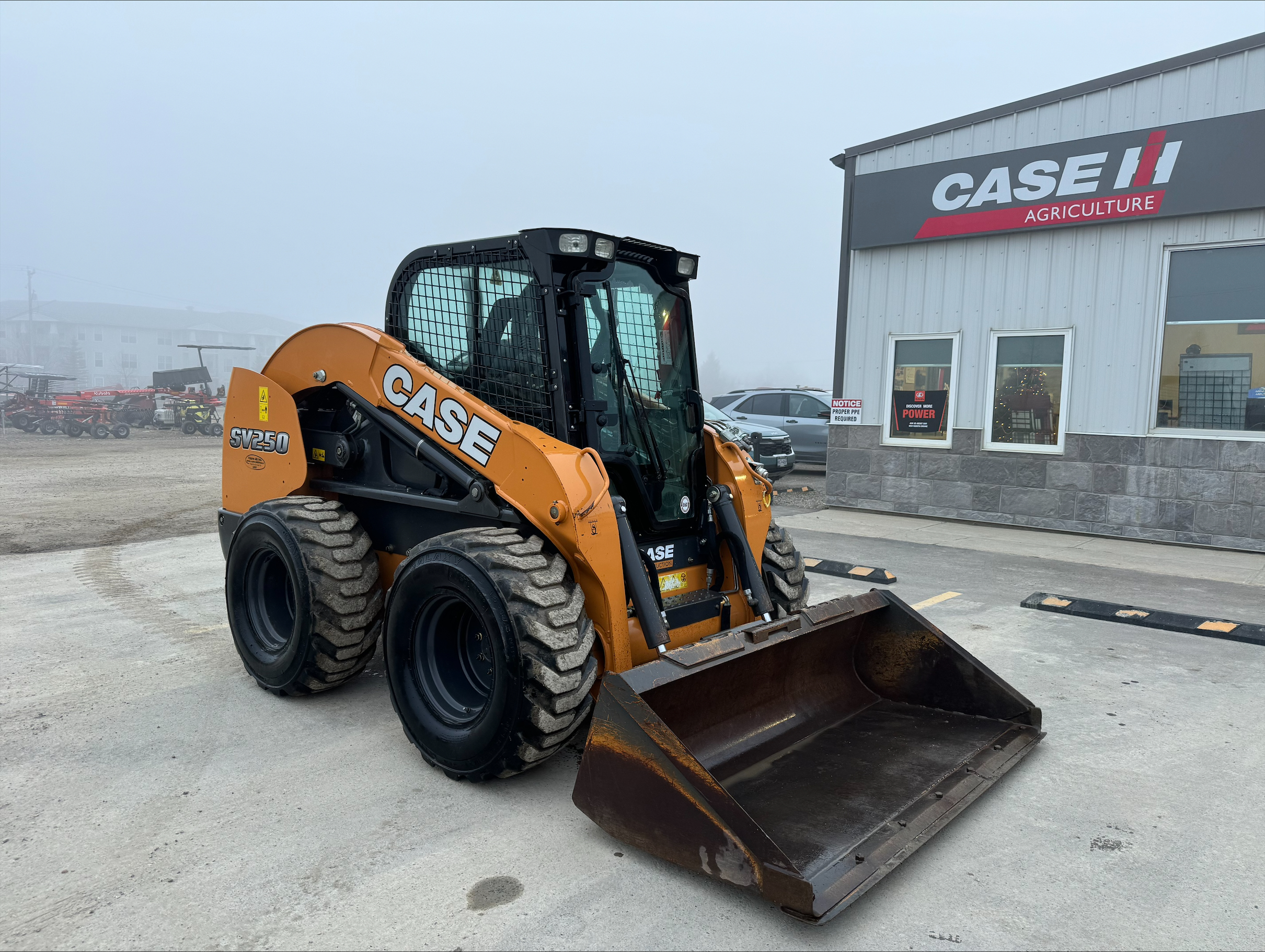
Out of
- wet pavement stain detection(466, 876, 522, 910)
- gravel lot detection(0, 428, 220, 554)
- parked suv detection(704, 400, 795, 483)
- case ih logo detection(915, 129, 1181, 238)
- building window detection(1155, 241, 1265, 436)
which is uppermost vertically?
case ih logo detection(915, 129, 1181, 238)

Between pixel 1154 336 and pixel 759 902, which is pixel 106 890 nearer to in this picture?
pixel 759 902

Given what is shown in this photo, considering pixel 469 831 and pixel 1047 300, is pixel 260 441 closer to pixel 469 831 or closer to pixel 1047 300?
pixel 469 831

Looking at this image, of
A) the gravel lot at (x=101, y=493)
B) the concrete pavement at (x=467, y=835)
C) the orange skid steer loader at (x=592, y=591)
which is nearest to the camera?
the concrete pavement at (x=467, y=835)

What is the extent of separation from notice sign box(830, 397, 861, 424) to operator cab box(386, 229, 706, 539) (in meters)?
7.72

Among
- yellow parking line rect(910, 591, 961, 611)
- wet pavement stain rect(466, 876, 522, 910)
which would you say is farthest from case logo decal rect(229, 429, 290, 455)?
yellow parking line rect(910, 591, 961, 611)

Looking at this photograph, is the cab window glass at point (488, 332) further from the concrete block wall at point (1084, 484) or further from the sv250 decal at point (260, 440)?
the concrete block wall at point (1084, 484)

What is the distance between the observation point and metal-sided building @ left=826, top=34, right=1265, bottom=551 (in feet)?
29.9

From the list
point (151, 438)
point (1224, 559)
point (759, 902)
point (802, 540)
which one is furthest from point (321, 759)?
point (151, 438)

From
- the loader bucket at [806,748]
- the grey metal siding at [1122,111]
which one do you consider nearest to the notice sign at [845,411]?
the grey metal siding at [1122,111]

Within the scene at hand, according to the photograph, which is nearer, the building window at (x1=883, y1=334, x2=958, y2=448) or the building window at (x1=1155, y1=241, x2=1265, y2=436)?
the building window at (x1=1155, y1=241, x2=1265, y2=436)

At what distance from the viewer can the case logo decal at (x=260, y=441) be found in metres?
5.02

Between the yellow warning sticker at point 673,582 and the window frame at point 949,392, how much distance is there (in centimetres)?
775

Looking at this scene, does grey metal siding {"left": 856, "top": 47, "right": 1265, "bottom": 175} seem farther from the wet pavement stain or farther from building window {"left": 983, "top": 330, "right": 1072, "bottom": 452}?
the wet pavement stain

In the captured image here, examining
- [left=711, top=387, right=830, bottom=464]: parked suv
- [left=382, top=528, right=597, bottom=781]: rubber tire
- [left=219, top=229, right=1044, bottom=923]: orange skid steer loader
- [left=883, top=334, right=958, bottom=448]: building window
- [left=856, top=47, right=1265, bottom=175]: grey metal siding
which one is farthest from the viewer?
[left=711, top=387, right=830, bottom=464]: parked suv
